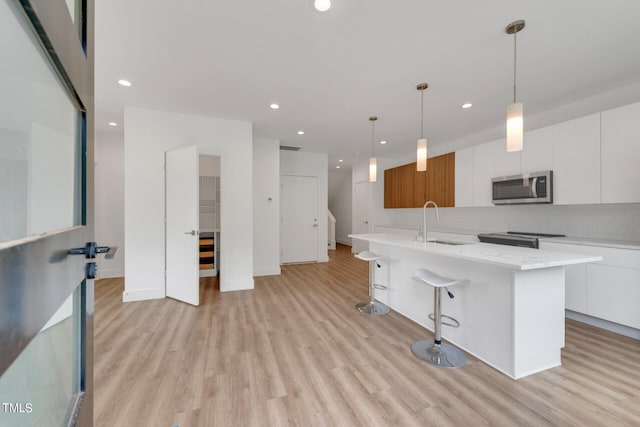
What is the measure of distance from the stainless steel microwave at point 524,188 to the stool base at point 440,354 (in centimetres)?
235

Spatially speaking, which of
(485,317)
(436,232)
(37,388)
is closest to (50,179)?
(37,388)

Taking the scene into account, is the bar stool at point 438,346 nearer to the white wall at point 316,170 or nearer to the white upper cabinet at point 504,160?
the white upper cabinet at point 504,160

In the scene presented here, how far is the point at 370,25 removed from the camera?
6.31 feet

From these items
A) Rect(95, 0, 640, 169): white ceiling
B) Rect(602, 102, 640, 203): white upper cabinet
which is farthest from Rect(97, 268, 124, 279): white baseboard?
Rect(602, 102, 640, 203): white upper cabinet

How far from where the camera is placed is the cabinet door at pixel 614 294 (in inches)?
94.2

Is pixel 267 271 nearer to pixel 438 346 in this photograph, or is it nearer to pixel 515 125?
pixel 438 346

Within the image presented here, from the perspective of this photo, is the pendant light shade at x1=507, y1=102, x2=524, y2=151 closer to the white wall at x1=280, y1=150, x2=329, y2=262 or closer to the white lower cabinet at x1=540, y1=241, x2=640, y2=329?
the white lower cabinet at x1=540, y1=241, x2=640, y2=329

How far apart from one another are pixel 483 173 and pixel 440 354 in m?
3.09

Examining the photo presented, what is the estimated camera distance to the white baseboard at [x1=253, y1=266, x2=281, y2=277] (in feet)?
16.0

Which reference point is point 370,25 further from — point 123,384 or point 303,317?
point 123,384

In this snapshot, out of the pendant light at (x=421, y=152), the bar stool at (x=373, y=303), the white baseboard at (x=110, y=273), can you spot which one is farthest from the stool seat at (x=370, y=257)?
the white baseboard at (x=110, y=273)

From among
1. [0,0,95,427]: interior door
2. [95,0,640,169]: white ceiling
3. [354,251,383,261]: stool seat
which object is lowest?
[354,251,383,261]: stool seat

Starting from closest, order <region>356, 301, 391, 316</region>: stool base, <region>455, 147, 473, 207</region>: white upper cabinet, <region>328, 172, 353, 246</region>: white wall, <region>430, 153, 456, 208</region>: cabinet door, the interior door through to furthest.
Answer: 1. the interior door
2. <region>356, 301, 391, 316</region>: stool base
3. <region>455, 147, 473, 207</region>: white upper cabinet
4. <region>430, 153, 456, 208</region>: cabinet door
5. <region>328, 172, 353, 246</region>: white wall

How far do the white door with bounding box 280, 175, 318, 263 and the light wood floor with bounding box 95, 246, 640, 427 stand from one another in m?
3.01
